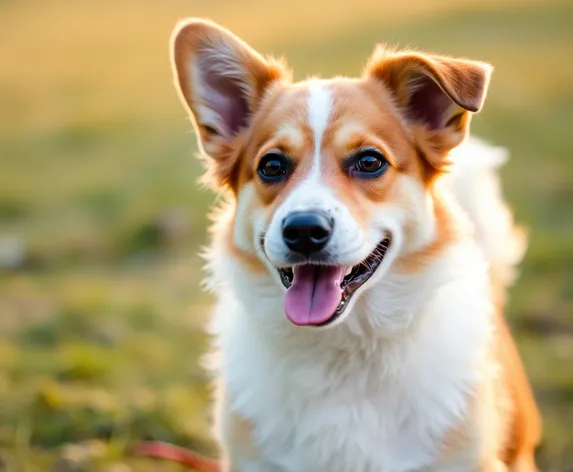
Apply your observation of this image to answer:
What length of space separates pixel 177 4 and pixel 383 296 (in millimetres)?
13946

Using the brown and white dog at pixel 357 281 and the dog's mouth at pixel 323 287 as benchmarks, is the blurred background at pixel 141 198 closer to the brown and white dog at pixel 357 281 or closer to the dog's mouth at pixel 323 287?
the brown and white dog at pixel 357 281

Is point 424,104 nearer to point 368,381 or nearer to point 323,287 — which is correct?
point 323,287

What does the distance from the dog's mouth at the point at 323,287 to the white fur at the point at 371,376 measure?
7cm

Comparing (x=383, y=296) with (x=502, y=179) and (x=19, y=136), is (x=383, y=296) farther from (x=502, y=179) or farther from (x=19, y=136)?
(x=19, y=136)

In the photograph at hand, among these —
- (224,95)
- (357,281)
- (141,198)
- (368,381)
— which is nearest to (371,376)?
(368,381)

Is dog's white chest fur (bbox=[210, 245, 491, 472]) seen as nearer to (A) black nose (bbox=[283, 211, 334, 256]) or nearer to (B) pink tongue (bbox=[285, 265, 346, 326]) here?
(B) pink tongue (bbox=[285, 265, 346, 326])

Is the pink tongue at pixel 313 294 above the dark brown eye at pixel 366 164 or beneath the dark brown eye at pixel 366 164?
beneath

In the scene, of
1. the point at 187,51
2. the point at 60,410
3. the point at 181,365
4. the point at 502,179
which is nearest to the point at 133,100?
the point at 502,179

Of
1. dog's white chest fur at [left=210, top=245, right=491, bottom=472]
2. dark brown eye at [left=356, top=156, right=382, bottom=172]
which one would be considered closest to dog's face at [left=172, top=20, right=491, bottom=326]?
dark brown eye at [left=356, top=156, right=382, bottom=172]

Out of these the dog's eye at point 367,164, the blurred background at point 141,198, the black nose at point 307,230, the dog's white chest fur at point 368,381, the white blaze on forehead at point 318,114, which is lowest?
the blurred background at point 141,198

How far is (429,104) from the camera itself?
353 centimetres

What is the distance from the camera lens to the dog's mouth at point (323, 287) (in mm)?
3129

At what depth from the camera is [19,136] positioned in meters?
11.9

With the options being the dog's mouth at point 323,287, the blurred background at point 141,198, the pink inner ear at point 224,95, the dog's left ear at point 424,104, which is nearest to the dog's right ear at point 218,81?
the pink inner ear at point 224,95
